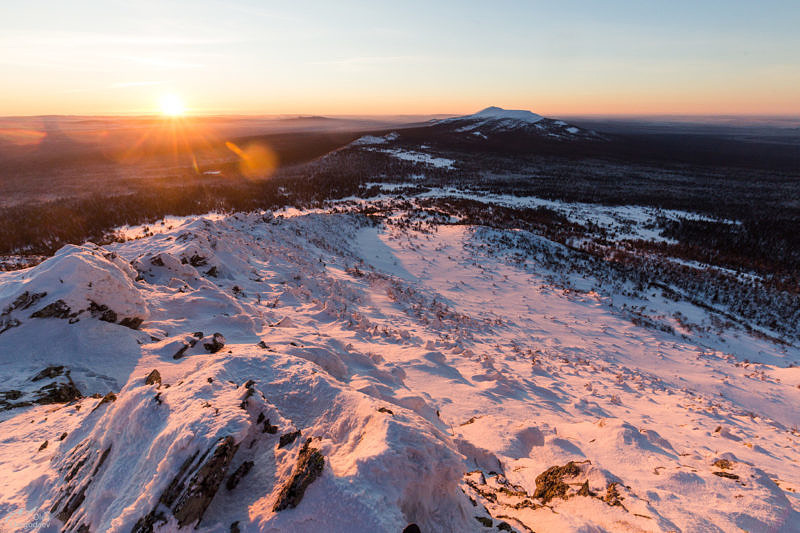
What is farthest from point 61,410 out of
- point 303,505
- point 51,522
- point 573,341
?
point 573,341

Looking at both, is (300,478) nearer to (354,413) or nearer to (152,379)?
(354,413)

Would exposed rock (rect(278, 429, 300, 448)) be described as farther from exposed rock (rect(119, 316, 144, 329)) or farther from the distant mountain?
the distant mountain

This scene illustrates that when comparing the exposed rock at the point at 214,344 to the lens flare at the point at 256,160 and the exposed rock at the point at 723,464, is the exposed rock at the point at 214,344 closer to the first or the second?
the exposed rock at the point at 723,464

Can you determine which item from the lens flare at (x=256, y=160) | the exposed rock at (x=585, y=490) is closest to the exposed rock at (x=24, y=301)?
the exposed rock at (x=585, y=490)

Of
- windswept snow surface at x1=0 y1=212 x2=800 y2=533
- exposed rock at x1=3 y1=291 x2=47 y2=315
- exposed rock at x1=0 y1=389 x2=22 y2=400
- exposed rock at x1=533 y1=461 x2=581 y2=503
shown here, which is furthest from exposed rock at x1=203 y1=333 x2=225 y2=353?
exposed rock at x1=533 y1=461 x2=581 y2=503

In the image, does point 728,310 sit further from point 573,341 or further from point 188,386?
point 188,386

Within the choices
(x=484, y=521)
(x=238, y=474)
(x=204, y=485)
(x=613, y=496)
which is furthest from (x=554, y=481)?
(x=204, y=485)
